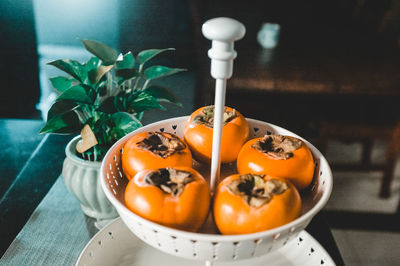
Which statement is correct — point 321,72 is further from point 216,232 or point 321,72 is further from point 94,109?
point 216,232

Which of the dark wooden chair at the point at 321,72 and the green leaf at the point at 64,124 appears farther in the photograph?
the dark wooden chair at the point at 321,72

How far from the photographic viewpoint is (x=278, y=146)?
18.6 inches

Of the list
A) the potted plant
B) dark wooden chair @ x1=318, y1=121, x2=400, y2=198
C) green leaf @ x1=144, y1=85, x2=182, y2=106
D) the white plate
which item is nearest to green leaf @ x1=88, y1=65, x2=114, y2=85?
the potted plant

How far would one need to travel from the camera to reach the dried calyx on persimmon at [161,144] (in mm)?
455

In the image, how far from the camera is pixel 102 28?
1081mm

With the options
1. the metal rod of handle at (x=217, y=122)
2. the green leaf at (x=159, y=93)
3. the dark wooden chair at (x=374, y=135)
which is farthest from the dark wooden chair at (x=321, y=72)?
the metal rod of handle at (x=217, y=122)

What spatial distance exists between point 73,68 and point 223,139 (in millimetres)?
280

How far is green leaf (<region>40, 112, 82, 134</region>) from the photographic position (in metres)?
0.58

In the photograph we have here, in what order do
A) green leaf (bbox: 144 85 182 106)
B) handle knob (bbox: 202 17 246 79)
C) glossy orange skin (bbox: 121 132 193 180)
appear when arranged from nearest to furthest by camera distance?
handle knob (bbox: 202 17 246 79) → glossy orange skin (bbox: 121 132 193 180) → green leaf (bbox: 144 85 182 106)

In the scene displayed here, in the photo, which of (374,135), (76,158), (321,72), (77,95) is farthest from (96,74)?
(374,135)

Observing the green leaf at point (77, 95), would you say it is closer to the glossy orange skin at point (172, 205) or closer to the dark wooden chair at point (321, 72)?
the glossy orange skin at point (172, 205)

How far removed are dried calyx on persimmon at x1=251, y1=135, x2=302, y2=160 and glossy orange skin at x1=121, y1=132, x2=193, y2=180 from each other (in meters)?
0.09

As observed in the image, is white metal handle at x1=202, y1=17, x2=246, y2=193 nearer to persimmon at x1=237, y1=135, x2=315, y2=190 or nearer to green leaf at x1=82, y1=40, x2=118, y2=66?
persimmon at x1=237, y1=135, x2=315, y2=190

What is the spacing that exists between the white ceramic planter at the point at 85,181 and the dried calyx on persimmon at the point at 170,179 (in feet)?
0.82
